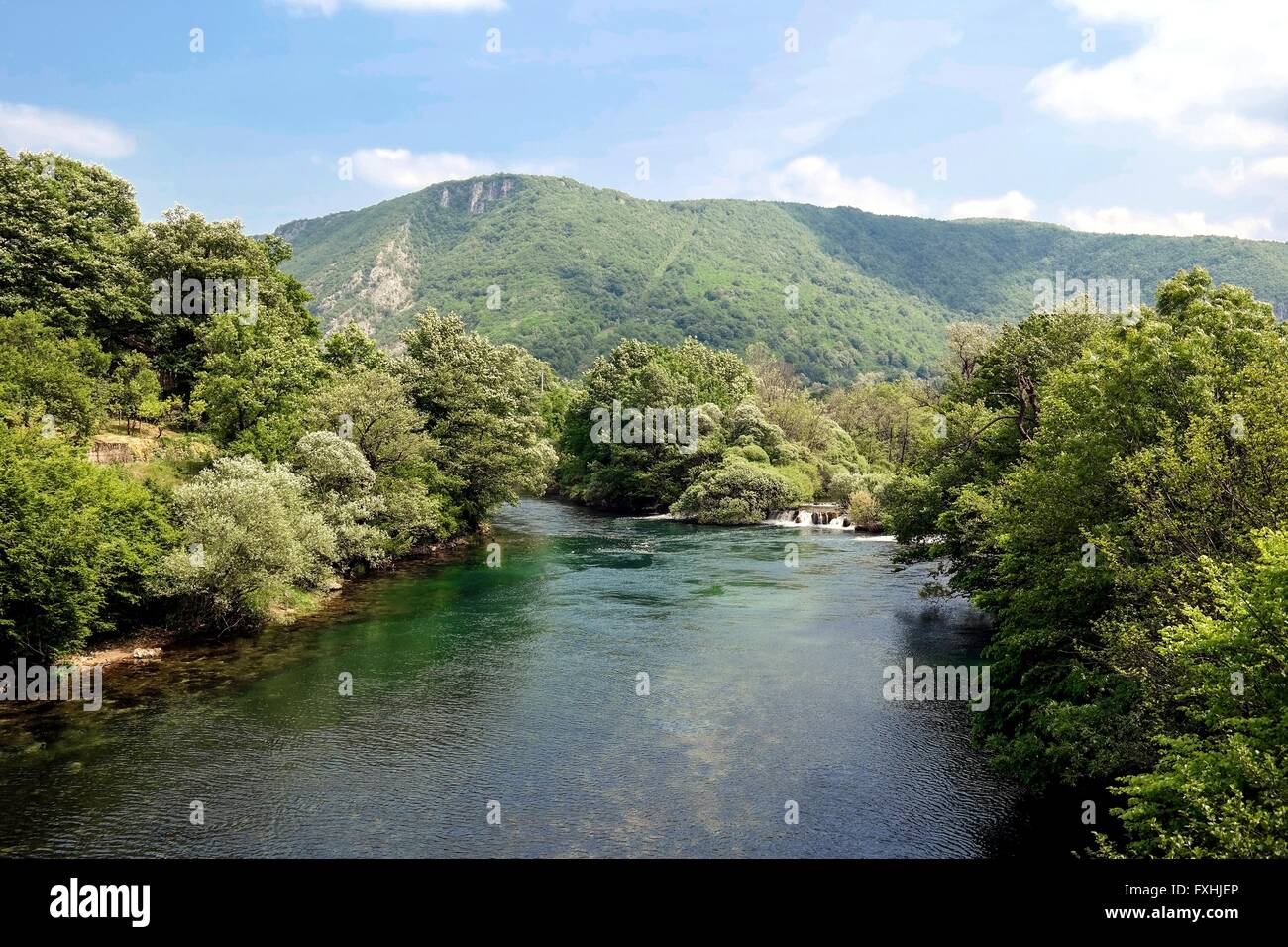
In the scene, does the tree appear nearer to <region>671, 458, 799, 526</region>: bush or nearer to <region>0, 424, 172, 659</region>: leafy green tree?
<region>0, 424, 172, 659</region>: leafy green tree

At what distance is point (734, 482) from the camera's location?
80625 millimetres

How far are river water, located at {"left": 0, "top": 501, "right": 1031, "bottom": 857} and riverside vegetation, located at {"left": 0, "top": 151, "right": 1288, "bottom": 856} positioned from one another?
3.02 meters

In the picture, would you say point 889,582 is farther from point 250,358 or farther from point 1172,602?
point 250,358

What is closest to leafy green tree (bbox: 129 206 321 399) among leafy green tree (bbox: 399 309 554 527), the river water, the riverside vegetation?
the riverside vegetation

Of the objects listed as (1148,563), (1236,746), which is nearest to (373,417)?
(1148,563)

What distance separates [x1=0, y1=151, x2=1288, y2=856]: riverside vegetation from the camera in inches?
645

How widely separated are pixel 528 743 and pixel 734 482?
5613 centimetres

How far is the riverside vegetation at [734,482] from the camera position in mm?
16391

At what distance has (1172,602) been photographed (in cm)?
1839

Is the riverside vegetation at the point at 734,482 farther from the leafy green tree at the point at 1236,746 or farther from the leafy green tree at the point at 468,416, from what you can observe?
the leafy green tree at the point at 468,416

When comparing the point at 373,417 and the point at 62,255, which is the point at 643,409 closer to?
the point at 373,417
